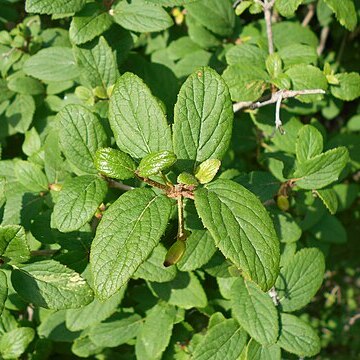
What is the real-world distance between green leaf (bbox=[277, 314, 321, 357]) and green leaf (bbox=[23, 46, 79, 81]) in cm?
123

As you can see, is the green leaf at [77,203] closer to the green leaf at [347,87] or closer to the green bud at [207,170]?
the green bud at [207,170]

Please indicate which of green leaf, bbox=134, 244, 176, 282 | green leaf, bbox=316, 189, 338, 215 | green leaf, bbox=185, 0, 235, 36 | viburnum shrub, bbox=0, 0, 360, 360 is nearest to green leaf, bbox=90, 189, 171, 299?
viburnum shrub, bbox=0, 0, 360, 360

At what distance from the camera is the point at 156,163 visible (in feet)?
4.19

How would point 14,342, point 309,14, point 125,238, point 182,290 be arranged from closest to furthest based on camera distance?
point 125,238 < point 14,342 < point 182,290 < point 309,14

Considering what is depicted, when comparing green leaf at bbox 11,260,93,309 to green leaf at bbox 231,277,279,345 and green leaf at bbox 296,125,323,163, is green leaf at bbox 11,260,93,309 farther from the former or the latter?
green leaf at bbox 296,125,323,163

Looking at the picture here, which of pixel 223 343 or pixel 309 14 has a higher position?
pixel 309 14

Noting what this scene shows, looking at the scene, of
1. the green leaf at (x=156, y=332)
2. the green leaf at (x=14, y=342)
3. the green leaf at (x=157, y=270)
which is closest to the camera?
the green leaf at (x=157, y=270)

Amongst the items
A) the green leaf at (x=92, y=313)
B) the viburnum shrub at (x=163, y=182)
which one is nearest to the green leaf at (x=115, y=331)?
the viburnum shrub at (x=163, y=182)

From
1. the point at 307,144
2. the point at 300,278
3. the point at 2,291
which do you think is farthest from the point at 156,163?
the point at 300,278

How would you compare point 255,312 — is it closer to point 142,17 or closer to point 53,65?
point 142,17

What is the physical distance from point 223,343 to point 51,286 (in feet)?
2.09

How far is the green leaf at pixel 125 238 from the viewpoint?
1215mm

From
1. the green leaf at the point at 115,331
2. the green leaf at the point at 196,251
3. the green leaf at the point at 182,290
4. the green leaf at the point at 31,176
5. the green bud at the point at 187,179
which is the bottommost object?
the green leaf at the point at 115,331

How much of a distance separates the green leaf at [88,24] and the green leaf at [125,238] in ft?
2.51
